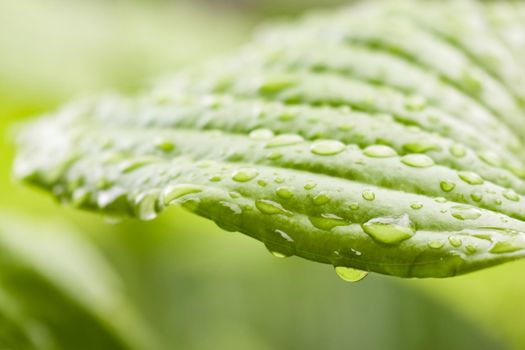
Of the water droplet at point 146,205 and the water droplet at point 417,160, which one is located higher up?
the water droplet at point 417,160

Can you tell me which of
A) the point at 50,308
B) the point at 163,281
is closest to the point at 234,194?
the point at 50,308

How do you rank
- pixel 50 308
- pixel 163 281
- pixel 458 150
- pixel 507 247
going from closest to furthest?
pixel 507 247 → pixel 458 150 → pixel 50 308 → pixel 163 281

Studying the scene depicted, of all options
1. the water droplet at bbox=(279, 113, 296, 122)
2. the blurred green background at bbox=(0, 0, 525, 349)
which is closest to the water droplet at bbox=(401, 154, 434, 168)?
the water droplet at bbox=(279, 113, 296, 122)

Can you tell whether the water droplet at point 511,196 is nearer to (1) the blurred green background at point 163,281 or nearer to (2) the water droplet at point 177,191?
(2) the water droplet at point 177,191

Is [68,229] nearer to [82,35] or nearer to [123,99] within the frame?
[123,99]

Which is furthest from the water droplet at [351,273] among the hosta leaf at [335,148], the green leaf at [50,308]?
the green leaf at [50,308]

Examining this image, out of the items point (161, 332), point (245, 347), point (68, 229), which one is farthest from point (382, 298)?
point (68, 229)

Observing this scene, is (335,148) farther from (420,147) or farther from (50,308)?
(50,308)
